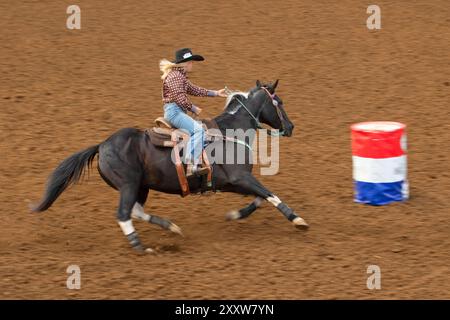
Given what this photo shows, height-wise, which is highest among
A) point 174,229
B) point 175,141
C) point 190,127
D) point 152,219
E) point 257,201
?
point 190,127

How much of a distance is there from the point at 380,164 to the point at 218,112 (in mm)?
3834

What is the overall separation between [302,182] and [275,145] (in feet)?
3.87

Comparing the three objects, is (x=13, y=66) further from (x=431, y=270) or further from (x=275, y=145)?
(x=431, y=270)

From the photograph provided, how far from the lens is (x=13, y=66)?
51.5 ft

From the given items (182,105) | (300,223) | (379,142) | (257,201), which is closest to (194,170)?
(182,105)

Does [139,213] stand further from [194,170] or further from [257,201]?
[257,201]

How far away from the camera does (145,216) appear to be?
416 inches

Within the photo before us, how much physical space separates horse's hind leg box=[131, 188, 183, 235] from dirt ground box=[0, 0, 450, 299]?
24 cm

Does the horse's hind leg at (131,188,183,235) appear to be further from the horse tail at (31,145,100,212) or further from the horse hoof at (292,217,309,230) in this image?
the horse hoof at (292,217,309,230)

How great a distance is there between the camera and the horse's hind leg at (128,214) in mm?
10000

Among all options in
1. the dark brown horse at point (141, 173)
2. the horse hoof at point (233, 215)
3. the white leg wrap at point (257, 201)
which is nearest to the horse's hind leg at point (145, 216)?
the dark brown horse at point (141, 173)

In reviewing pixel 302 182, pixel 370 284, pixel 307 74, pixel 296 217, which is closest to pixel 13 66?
pixel 307 74

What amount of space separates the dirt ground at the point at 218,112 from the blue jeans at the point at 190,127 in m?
1.10

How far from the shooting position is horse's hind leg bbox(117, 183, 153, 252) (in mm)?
10000
